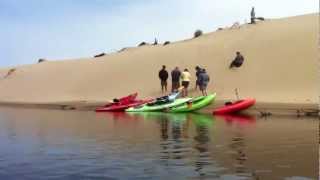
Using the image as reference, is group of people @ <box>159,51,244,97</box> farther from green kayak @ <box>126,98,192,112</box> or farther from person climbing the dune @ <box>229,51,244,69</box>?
green kayak @ <box>126,98,192,112</box>

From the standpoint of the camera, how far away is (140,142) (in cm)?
1766

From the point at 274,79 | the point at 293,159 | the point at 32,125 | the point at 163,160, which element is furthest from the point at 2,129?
the point at 274,79

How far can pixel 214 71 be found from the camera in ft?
132

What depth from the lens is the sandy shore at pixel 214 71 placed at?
35.0 meters

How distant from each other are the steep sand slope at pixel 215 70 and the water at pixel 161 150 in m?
10.5

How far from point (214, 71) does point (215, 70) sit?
158 millimetres

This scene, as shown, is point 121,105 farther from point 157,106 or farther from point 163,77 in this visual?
point 163,77

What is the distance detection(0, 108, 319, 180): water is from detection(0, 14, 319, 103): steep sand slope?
1048 cm

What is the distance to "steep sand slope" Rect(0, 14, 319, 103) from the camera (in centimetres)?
3534

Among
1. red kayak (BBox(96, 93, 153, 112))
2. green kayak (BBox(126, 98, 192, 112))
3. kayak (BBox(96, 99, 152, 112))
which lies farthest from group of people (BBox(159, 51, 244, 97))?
kayak (BBox(96, 99, 152, 112))

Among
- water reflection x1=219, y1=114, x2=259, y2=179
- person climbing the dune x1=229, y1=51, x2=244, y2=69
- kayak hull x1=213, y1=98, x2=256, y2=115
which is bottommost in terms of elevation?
water reflection x1=219, y1=114, x2=259, y2=179

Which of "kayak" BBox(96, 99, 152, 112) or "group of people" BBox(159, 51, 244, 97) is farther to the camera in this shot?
"group of people" BBox(159, 51, 244, 97)

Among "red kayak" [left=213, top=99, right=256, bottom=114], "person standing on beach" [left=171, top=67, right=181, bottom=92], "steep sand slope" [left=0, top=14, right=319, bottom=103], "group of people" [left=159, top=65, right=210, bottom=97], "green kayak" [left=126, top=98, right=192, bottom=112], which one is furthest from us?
"person standing on beach" [left=171, top=67, right=181, bottom=92]

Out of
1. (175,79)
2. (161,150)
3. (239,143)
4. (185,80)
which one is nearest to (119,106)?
(185,80)
